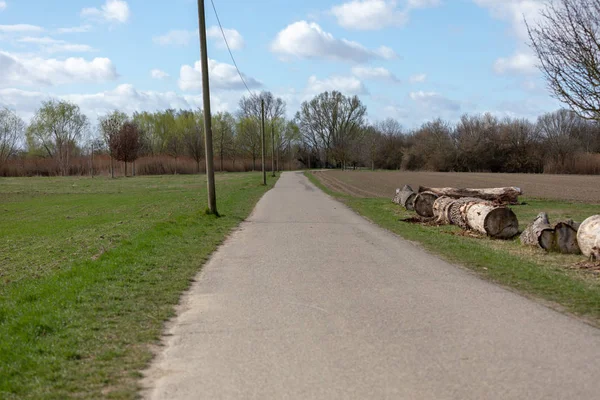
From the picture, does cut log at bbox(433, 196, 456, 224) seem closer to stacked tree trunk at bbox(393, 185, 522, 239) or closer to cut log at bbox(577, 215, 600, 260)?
stacked tree trunk at bbox(393, 185, 522, 239)

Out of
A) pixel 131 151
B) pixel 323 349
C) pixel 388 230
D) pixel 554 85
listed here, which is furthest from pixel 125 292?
pixel 131 151

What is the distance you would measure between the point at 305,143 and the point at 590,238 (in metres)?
120

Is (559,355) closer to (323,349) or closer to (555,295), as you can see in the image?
(323,349)

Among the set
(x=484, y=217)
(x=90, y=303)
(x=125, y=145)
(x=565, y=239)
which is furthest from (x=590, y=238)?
(x=125, y=145)

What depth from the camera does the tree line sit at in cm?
8588

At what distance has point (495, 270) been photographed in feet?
31.8

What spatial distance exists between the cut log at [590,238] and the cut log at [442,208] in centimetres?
652

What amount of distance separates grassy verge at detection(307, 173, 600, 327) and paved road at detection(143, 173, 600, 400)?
0.44m

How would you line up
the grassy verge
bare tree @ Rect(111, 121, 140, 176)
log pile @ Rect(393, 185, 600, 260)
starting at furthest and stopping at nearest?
bare tree @ Rect(111, 121, 140, 176), log pile @ Rect(393, 185, 600, 260), the grassy verge

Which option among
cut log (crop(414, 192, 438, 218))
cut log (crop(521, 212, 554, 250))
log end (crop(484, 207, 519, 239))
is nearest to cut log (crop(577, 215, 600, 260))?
cut log (crop(521, 212, 554, 250))

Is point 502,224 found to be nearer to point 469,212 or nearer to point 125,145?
point 469,212

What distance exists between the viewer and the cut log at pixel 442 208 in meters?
17.5

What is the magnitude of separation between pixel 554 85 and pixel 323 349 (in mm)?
11643

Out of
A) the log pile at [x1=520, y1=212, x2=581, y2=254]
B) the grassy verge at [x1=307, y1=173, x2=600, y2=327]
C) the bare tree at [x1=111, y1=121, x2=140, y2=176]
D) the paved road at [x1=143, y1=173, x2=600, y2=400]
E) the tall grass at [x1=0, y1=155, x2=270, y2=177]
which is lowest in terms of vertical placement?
the grassy verge at [x1=307, y1=173, x2=600, y2=327]
